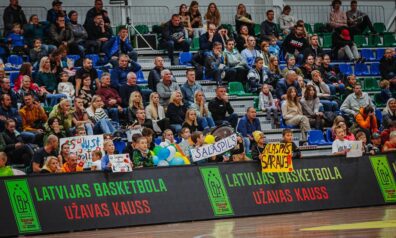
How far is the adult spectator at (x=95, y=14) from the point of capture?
25781 mm

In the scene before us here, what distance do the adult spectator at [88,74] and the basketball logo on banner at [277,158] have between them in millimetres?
5284

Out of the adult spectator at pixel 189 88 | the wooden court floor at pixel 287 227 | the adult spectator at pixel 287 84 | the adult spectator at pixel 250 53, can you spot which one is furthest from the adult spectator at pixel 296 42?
the wooden court floor at pixel 287 227

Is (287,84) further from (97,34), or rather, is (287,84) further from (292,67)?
(97,34)

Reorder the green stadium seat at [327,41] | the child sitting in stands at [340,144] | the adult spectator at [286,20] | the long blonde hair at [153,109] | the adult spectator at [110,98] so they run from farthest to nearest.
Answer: the green stadium seat at [327,41] → the adult spectator at [286,20] → the long blonde hair at [153,109] → the adult spectator at [110,98] → the child sitting in stands at [340,144]

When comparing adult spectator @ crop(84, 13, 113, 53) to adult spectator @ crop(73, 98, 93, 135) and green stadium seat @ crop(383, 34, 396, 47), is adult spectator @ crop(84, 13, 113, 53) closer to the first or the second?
adult spectator @ crop(73, 98, 93, 135)

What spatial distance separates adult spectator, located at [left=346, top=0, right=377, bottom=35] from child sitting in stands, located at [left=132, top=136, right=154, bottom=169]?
46.3 feet

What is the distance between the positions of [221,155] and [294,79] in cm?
575

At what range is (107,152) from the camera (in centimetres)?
1897

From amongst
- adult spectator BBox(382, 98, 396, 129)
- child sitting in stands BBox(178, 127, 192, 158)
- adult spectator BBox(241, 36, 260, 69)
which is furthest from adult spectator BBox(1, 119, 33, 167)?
adult spectator BBox(382, 98, 396, 129)

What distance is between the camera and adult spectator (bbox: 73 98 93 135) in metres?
20.8

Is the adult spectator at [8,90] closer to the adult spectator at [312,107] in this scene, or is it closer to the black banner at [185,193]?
the black banner at [185,193]

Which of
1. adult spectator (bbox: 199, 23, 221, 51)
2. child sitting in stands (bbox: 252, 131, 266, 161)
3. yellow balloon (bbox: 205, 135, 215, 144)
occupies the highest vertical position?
adult spectator (bbox: 199, 23, 221, 51)

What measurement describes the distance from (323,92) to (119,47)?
19.0ft

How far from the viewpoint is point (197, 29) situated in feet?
92.0
